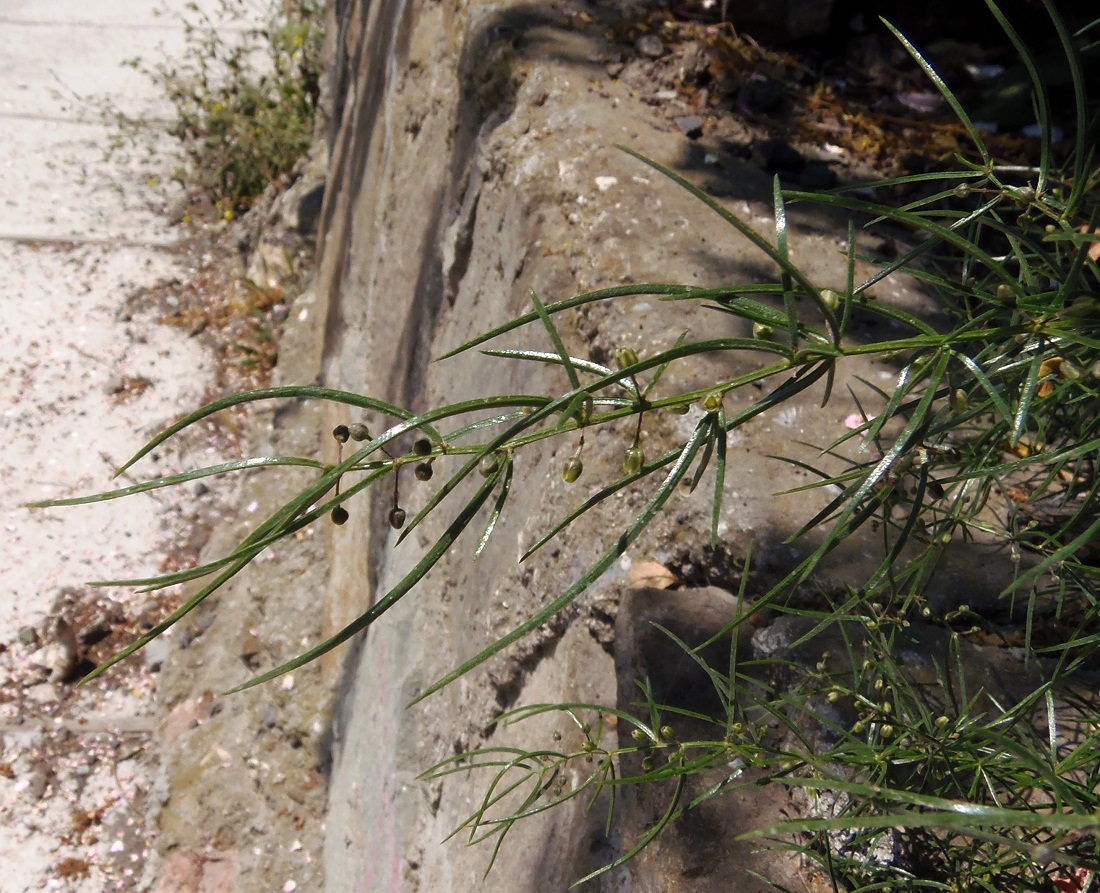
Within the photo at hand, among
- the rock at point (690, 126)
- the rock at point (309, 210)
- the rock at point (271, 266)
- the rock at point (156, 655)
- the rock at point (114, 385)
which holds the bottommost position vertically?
the rock at point (156, 655)

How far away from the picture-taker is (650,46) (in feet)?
8.51

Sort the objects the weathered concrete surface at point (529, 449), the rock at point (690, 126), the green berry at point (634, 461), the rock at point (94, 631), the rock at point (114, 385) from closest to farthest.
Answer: the green berry at point (634, 461)
the weathered concrete surface at point (529, 449)
the rock at point (690, 126)
the rock at point (94, 631)
the rock at point (114, 385)

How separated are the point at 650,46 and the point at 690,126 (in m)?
0.36

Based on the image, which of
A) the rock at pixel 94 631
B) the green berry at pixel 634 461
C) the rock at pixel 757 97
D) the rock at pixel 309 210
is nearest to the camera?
the green berry at pixel 634 461

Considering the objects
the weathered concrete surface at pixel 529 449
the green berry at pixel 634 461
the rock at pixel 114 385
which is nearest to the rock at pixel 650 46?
the weathered concrete surface at pixel 529 449

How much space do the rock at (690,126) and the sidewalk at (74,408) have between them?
2.96 meters

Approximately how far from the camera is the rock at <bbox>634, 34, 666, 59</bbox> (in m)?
2.58

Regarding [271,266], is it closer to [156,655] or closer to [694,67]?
[156,655]

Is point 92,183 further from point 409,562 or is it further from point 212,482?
point 409,562

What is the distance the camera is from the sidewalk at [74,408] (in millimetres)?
3590

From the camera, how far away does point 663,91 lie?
8.21ft

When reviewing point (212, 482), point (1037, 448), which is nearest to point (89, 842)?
point (212, 482)

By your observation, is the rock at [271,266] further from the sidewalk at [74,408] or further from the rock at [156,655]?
→ the rock at [156,655]

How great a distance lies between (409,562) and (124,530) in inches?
106
